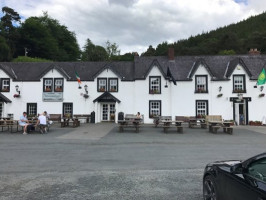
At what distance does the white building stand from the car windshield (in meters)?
19.3

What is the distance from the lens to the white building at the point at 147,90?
22.3 m

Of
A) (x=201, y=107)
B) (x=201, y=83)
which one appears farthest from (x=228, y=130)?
(x=201, y=83)

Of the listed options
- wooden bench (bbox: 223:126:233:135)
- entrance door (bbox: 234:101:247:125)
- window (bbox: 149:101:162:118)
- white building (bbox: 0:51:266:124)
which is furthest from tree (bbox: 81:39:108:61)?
wooden bench (bbox: 223:126:233:135)

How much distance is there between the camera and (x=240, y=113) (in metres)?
22.1

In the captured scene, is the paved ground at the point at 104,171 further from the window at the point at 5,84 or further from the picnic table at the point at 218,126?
the window at the point at 5,84

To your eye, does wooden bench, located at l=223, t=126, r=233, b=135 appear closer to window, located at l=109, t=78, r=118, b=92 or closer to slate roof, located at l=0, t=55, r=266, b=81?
slate roof, located at l=0, t=55, r=266, b=81

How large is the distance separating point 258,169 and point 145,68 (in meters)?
22.0

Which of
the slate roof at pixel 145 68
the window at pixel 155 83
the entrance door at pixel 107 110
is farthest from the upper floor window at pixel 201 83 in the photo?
the entrance door at pixel 107 110

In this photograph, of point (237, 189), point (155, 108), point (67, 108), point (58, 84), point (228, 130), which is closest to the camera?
point (237, 189)

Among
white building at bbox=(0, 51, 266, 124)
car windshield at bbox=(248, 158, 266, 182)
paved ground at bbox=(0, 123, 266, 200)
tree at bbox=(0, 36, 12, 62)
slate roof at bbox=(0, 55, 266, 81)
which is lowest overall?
paved ground at bbox=(0, 123, 266, 200)

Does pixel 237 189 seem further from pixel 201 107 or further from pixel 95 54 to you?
pixel 95 54

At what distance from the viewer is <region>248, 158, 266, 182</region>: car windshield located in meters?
3.00

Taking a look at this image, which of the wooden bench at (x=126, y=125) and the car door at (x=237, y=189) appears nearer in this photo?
the car door at (x=237, y=189)

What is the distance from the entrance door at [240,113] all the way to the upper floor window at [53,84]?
19.8 metres
